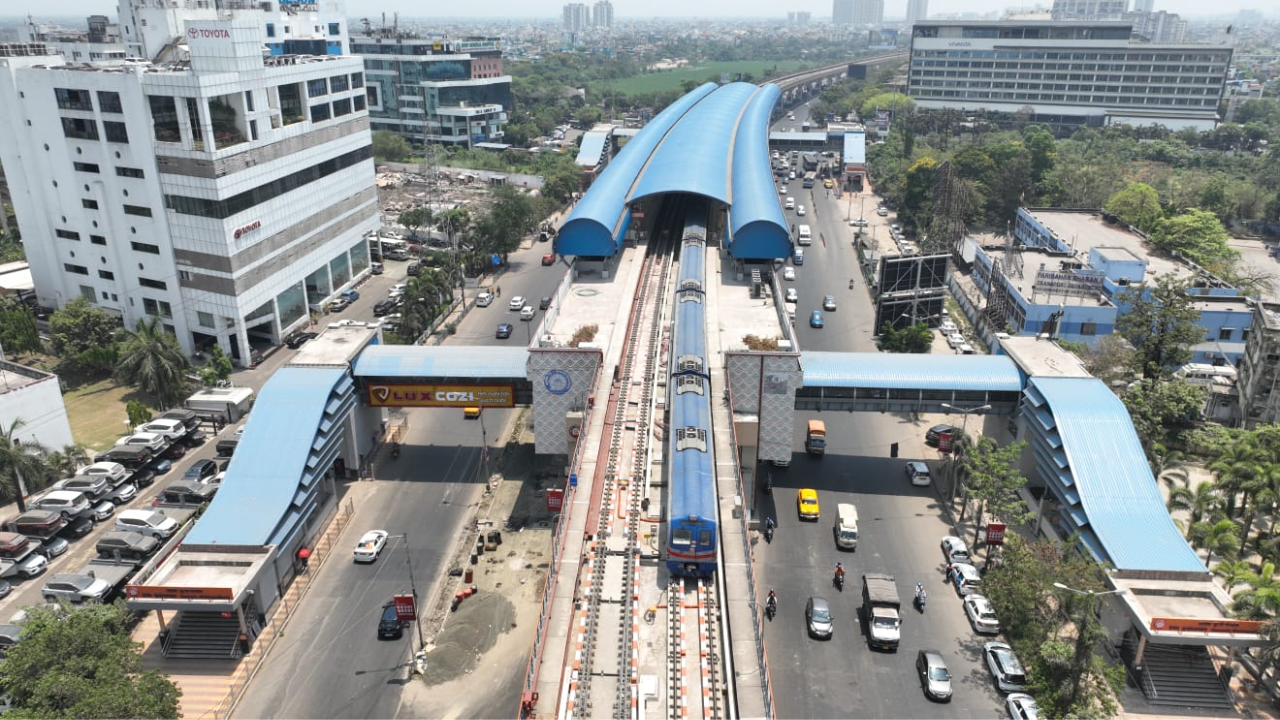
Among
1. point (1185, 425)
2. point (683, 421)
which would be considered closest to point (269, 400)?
point (683, 421)

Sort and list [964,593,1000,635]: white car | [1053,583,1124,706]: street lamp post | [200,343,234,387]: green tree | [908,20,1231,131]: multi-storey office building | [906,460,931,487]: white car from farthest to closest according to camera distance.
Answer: [908,20,1231,131]: multi-storey office building → [200,343,234,387]: green tree → [906,460,931,487]: white car → [964,593,1000,635]: white car → [1053,583,1124,706]: street lamp post

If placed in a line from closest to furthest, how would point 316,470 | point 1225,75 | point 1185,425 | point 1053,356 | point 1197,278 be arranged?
point 316,470
point 1053,356
point 1185,425
point 1197,278
point 1225,75

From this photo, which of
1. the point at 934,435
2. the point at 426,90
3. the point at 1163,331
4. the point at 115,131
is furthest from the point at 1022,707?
the point at 426,90

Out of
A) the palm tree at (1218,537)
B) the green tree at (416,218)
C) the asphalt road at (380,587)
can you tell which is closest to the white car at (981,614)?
the palm tree at (1218,537)

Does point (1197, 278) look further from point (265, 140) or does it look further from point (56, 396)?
point (56, 396)

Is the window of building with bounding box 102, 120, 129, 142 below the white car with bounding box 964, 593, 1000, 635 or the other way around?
the other way around

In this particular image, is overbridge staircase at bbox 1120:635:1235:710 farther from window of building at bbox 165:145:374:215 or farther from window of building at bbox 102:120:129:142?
window of building at bbox 102:120:129:142

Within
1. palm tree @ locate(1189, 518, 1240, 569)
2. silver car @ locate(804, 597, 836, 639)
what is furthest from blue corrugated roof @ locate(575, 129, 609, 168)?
palm tree @ locate(1189, 518, 1240, 569)

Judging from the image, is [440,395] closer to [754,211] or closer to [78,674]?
[78,674]
